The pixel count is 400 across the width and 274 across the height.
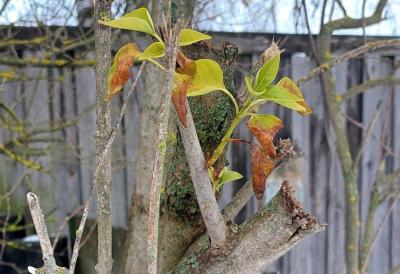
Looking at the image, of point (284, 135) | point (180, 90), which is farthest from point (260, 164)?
point (284, 135)

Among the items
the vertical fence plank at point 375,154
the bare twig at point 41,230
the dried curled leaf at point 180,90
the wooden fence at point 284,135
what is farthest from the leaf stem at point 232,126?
the vertical fence plank at point 375,154

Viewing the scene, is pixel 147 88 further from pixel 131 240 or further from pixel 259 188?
pixel 259 188

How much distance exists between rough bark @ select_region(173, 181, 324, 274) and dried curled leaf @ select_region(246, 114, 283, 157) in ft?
0.19

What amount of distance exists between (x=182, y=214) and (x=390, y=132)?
4.60 ft

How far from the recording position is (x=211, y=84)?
55cm

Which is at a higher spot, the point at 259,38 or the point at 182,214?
the point at 259,38

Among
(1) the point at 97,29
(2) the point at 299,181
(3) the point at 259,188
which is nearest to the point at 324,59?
(2) the point at 299,181

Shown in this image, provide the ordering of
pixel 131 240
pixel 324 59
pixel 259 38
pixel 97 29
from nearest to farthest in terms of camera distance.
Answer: pixel 97 29 → pixel 131 240 → pixel 324 59 → pixel 259 38

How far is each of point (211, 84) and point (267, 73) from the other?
0.22 feet

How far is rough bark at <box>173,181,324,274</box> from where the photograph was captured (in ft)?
1.96

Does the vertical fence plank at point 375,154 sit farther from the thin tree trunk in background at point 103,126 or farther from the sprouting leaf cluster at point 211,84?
the thin tree trunk in background at point 103,126

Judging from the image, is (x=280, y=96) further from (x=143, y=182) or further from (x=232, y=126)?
(x=143, y=182)

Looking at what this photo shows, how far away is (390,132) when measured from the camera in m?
1.94

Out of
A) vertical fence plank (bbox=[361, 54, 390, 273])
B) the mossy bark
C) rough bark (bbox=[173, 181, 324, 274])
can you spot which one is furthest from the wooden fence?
rough bark (bbox=[173, 181, 324, 274])
